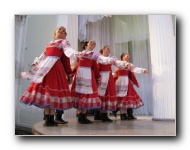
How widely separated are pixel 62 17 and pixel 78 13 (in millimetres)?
154

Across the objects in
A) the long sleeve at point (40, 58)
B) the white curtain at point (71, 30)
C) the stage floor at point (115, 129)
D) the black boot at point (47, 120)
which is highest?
the white curtain at point (71, 30)

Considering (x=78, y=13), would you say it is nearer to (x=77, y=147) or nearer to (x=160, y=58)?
(x=160, y=58)

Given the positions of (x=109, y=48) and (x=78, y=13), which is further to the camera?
(x=109, y=48)

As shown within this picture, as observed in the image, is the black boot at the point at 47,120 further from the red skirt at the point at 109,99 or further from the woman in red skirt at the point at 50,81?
the red skirt at the point at 109,99

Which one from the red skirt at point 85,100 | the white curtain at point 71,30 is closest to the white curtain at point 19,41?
the white curtain at point 71,30

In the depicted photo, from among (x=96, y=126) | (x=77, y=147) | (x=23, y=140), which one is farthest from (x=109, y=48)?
(x=23, y=140)

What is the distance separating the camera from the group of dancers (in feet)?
7.73

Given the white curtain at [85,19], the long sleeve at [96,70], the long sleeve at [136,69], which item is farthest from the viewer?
the long sleeve at [96,70]

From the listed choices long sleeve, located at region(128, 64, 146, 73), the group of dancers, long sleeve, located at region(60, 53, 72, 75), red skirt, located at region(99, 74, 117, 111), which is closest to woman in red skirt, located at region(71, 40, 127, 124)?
the group of dancers

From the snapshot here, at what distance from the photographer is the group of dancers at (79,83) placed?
2.36 metres

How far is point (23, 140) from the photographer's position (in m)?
2.44

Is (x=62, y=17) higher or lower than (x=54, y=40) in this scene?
higher
